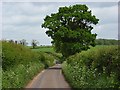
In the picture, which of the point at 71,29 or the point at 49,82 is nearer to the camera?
the point at 49,82

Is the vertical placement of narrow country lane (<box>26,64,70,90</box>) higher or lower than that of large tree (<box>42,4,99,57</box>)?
lower

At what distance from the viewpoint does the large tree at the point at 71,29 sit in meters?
62.1

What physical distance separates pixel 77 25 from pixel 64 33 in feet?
12.4

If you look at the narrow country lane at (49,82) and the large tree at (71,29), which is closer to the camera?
the narrow country lane at (49,82)

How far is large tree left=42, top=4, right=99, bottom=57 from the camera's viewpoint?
2446 inches

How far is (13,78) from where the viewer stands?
77.8ft

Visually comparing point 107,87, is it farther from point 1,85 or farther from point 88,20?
point 88,20

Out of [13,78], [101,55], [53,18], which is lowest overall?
Answer: [13,78]

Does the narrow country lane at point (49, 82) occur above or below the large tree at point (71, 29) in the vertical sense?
below

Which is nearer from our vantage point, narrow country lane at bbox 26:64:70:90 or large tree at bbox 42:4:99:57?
narrow country lane at bbox 26:64:70:90

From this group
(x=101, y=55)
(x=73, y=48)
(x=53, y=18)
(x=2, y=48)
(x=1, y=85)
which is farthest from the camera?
(x=53, y=18)

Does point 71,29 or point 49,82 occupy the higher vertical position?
point 71,29

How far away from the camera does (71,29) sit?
210 feet

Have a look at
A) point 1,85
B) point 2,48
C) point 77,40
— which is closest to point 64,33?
point 77,40
